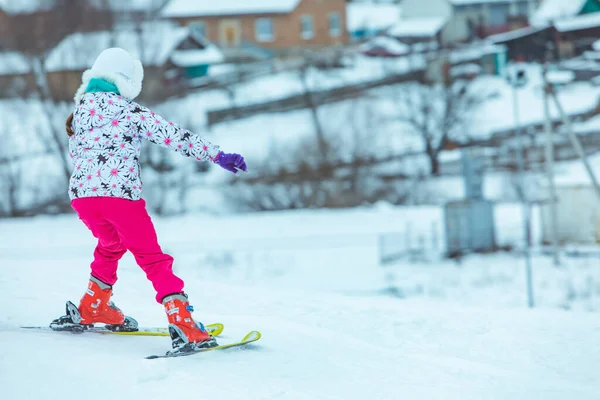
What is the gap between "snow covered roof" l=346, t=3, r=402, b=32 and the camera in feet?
133

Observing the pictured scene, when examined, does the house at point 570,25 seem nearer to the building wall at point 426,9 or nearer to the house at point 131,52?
the building wall at point 426,9

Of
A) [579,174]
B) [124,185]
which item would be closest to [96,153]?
[124,185]

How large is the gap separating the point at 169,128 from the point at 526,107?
3004 centimetres

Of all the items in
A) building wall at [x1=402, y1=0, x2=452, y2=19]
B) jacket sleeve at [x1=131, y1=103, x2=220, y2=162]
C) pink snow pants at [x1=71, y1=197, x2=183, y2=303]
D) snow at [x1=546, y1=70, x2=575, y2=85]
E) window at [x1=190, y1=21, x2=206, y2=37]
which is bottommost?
pink snow pants at [x1=71, y1=197, x2=183, y2=303]

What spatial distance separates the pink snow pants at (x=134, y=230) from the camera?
3.40 m

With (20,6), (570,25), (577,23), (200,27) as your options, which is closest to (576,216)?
(570,25)

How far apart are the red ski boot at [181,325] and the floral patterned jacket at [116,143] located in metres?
0.50

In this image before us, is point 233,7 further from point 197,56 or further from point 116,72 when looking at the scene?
point 116,72

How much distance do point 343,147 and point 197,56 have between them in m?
10.2

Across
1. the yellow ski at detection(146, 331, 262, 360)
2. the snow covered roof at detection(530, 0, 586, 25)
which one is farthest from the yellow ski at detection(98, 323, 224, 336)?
the snow covered roof at detection(530, 0, 586, 25)

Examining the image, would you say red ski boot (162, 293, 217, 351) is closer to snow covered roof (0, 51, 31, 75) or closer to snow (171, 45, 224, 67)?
snow covered roof (0, 51, 31, 75)

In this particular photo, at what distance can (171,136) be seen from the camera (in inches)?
134

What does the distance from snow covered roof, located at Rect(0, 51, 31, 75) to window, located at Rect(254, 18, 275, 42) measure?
1400 cm

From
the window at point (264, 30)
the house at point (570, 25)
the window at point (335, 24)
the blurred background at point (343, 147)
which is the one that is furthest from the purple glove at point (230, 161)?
the window at point (264, 30)
